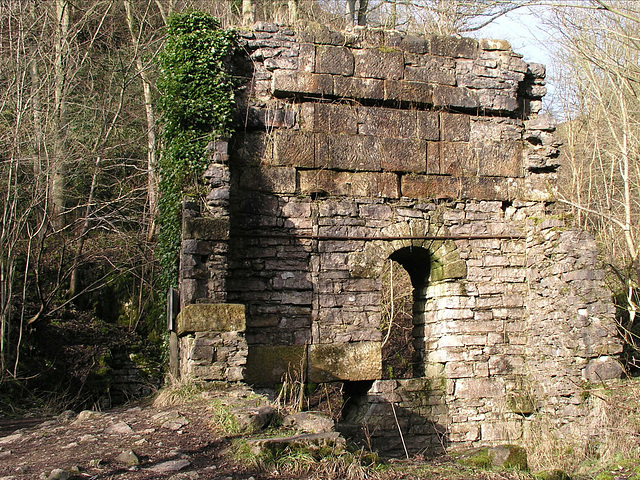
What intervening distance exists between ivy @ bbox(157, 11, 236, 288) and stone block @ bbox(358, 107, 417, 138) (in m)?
1.89

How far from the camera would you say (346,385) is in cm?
848

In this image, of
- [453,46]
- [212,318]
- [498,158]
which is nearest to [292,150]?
[212,318]

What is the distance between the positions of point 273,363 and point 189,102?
3564 mm

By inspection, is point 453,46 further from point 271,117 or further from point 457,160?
point 271,117

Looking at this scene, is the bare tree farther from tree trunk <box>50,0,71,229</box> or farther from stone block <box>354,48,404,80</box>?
tree trunk <box>50,0,71,229</box>

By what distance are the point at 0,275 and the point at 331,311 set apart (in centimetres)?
483

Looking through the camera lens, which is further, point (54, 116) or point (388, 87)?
point (54, 116)

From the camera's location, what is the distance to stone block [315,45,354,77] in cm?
861

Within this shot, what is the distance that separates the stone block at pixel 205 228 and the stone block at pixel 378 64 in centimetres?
305

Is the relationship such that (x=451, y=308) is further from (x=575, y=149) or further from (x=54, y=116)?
(x=575, y=149)

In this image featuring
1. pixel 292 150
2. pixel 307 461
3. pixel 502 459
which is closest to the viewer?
pixel 307 461

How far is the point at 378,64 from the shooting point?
28.9 ft

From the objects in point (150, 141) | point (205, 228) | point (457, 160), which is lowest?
point (205, 228)

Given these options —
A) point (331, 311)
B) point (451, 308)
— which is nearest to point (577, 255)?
point (451, 308)
